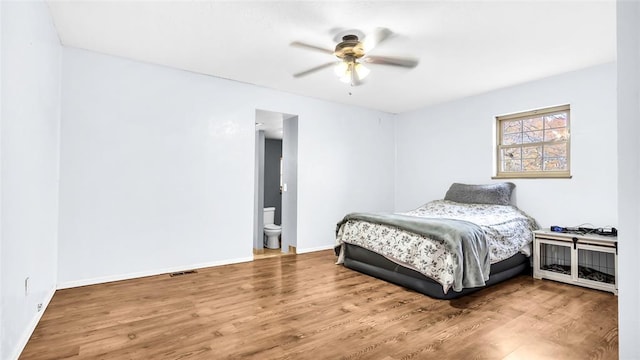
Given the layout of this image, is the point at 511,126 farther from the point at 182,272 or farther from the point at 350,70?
the point at 182,272

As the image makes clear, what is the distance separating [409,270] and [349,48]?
2286 millimetres

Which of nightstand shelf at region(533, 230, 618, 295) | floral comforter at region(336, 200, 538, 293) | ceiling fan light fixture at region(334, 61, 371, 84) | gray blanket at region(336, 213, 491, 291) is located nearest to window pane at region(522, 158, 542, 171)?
floral comforter at region(336, 200, 538, 293)

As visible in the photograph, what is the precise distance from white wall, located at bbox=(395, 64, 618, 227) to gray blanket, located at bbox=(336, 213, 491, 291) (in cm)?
163

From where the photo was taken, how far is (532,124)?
4387 mm

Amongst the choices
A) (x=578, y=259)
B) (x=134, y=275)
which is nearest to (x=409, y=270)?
(x=578, y=259)

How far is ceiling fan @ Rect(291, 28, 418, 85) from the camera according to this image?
9.31 ft

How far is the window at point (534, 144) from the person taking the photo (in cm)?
406

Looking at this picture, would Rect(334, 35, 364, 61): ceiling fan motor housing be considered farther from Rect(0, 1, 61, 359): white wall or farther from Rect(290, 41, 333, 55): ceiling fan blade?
Rect(0, 1, 61, 359): white wall

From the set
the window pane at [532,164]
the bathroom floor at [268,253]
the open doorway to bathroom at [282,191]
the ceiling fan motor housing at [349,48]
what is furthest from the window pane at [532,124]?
the bathroom floor at [268,253]

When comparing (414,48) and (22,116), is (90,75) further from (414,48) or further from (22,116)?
(414,48)

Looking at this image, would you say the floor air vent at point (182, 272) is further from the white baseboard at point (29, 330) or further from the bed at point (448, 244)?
the bed at point (448, 244)

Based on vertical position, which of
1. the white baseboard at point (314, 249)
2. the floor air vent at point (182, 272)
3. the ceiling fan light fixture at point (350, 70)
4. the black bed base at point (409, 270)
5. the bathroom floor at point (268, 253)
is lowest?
the bathroom floor at point (268, 253)

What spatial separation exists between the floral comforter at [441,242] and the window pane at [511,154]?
2.73 ft

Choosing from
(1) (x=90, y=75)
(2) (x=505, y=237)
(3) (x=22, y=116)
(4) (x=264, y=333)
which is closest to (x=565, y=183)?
(2) (x=505, y=237)
